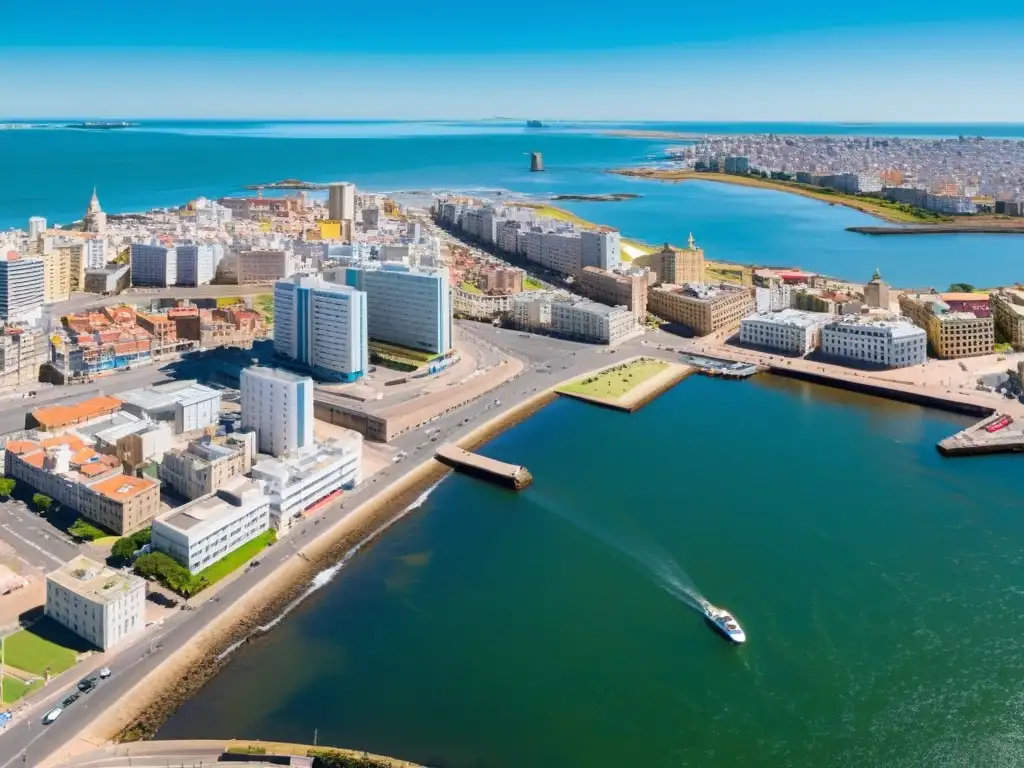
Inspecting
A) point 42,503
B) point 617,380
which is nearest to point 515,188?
point 617,380

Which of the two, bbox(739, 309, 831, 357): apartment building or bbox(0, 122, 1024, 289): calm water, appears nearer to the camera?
bbox(739, 309, 831, 357): apartment building

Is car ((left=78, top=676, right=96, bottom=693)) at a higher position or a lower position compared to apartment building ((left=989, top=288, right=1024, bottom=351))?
lower

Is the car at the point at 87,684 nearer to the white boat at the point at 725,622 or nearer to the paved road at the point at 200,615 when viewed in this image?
the paved road at the point at 200,615

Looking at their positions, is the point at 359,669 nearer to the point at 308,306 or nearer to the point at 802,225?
the point at 308,306

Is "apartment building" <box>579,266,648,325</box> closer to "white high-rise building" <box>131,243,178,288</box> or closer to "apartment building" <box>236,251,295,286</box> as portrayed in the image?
"apartment building" <box>236,251,295,286</box>

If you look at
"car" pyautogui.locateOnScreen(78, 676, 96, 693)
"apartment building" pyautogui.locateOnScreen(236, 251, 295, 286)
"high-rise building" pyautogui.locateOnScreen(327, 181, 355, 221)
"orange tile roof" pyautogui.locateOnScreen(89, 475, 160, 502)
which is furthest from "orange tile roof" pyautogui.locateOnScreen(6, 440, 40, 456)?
"high-rise building" pyautogui.locateOnScreen(327, 181, 355, 221)

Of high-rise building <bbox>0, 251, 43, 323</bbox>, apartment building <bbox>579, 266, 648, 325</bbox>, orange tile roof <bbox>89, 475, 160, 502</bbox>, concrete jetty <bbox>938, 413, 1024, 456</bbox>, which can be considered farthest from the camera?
apartment building <bbox>579, 266, 648, 325</bbox>

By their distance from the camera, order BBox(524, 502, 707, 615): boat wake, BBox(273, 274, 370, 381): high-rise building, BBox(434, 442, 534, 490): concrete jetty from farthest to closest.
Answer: BBox(273, 274, 370, 381): high-rise building
BBox(434, 442, 534, 490): concrete jetty
BBox(524, 502, 707, 615): boat wake
